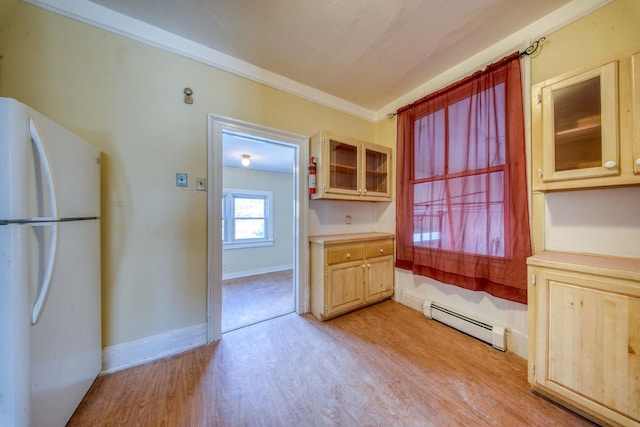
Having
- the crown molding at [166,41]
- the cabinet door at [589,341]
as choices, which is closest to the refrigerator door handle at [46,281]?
the crown molding at [166,41]

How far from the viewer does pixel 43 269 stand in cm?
99

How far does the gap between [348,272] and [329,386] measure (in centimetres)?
111

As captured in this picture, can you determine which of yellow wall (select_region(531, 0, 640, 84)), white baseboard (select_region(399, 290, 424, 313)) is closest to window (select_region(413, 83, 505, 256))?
yellow wall (select_region(531, 0, 640, 84))

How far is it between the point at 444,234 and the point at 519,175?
2.56ft

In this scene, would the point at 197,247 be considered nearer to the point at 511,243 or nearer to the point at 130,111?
the point at 130,111

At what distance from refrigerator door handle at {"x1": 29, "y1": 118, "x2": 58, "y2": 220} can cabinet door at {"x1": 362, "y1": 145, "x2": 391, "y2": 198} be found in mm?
2466

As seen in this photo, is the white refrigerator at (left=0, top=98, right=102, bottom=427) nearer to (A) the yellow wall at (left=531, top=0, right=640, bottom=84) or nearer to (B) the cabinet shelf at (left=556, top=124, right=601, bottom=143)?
(B) the cabinet shelf at (left=556, top=124, right=601, bottom=143)

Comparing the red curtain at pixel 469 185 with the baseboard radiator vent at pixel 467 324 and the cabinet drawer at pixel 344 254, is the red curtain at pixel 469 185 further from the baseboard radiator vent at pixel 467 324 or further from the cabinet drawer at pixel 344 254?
the cabinet drawer at pixel 344 254

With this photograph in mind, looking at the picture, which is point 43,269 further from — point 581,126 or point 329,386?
point 581,126

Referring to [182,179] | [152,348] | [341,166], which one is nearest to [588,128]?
[341,166]

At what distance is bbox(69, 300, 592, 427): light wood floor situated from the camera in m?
1.23

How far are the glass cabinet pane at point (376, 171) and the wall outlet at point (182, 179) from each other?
1944 mm

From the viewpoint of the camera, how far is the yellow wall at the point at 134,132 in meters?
1.42

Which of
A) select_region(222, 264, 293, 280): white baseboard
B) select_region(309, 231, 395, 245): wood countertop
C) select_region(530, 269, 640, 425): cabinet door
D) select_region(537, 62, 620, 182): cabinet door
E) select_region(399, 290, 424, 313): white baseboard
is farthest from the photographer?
select_region(222, 264, 293, 280): white baseboard
